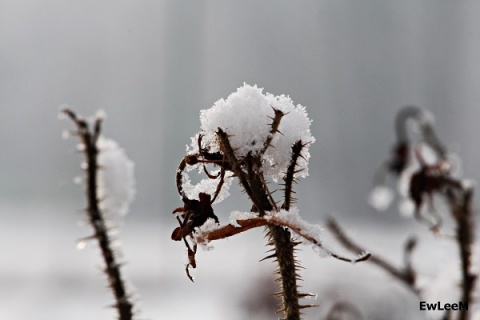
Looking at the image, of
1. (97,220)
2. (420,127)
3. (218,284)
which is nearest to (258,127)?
(97,220)

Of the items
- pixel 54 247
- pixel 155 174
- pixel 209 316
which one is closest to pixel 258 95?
pixel 209 316

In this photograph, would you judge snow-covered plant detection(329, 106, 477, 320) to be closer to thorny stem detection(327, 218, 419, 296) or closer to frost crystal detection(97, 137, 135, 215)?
thorny stem detection(327, 218, 419, 296)

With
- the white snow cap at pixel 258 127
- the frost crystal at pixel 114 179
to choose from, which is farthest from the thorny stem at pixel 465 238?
the frost crystal at pixel 114 179

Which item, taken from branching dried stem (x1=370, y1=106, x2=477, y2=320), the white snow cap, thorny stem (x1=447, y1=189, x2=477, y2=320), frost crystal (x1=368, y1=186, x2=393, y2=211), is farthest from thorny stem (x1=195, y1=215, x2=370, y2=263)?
frost crystal (x1=368, y1=186, x2=393, y2=211)

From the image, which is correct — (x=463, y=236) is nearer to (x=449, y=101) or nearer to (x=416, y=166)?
(x=416, y=166)

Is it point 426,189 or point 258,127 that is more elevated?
point 426,189

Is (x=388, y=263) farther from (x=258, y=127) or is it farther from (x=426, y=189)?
(x=258, y=127)

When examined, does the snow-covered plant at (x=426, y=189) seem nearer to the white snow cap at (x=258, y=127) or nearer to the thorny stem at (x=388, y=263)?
the thorny stem at (x=388, y=263)

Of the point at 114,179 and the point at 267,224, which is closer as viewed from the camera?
the point at 267,224
